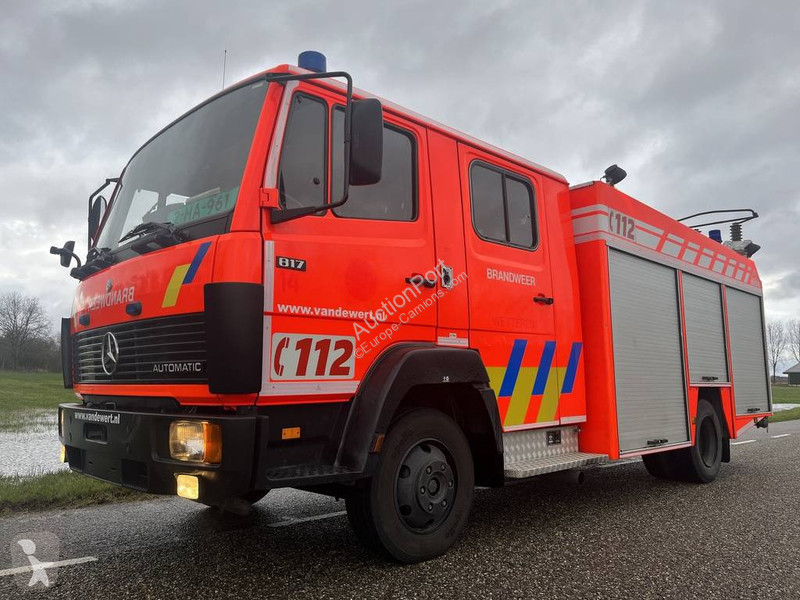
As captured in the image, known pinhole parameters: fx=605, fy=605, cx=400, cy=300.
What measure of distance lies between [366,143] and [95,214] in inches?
104

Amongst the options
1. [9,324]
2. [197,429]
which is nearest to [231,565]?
[197,429]

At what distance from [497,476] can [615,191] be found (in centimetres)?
290

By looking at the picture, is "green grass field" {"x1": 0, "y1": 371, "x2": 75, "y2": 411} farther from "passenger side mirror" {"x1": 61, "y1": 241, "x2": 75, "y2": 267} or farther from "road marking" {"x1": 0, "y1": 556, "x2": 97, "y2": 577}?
"road marking" {"x1": 0, "y1": 556, "x2": 97, "y2": 577}

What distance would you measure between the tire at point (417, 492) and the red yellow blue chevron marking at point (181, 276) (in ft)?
4.52

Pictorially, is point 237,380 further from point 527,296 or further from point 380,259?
point 527,296

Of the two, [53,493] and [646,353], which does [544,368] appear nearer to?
[646,353]

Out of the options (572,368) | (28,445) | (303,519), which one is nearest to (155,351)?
(303,519)

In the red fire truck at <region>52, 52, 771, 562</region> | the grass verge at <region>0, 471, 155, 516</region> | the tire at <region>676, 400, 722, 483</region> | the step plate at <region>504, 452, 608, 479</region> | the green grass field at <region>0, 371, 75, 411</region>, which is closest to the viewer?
the red fire truck at <region>52, 52, 771, 562</region>

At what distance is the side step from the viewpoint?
13.8 ft

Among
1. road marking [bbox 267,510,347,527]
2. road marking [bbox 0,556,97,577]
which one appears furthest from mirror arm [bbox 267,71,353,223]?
road marking [bbox 267,510,347,527]

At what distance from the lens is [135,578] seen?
3242 millimetres

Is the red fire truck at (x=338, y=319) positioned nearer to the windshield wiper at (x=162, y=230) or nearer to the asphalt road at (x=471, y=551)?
the windshield wiper at (x=162, y=230)

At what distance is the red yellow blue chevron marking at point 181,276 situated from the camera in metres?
3.01

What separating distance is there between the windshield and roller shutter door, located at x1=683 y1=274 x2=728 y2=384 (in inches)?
198
